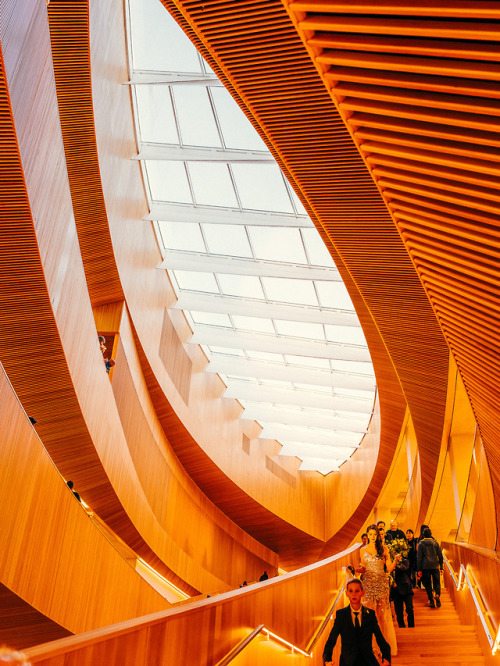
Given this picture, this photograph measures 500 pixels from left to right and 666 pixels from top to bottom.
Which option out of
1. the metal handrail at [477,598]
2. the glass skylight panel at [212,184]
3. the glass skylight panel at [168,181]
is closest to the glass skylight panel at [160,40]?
the glass skylight panel at [212,184]

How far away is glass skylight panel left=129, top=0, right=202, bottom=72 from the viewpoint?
9555 mm

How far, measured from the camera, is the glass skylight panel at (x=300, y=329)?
15.7m

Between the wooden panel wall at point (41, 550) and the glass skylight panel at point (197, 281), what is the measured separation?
812cm

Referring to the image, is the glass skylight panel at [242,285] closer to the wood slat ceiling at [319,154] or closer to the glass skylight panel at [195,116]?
A: the glass skylight panel at [195,116]

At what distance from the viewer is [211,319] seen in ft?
55.1

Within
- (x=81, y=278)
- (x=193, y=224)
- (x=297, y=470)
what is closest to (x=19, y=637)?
(x=81, y=278)

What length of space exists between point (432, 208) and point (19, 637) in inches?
285

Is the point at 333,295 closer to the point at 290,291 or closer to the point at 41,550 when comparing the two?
the point at 290,291

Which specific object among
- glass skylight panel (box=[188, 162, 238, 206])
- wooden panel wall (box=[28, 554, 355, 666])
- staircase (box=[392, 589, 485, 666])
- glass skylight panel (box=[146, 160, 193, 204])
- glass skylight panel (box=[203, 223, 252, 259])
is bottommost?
wooden panel wall (box=[28, 554, 355, 666])

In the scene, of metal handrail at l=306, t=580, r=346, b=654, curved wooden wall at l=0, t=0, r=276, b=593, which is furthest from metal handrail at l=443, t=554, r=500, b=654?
curved wooden wall at l=0, t=0, r=276, b=593

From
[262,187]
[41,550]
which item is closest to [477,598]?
[41,550]

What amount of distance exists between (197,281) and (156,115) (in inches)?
198

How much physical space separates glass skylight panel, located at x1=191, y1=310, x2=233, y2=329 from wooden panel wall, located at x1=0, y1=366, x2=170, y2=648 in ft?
29.8

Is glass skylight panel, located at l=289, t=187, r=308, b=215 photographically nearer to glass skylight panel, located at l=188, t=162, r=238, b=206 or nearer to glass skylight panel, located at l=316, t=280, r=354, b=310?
glass skylight panel, located at l=188, t=162, r=238, b=206
